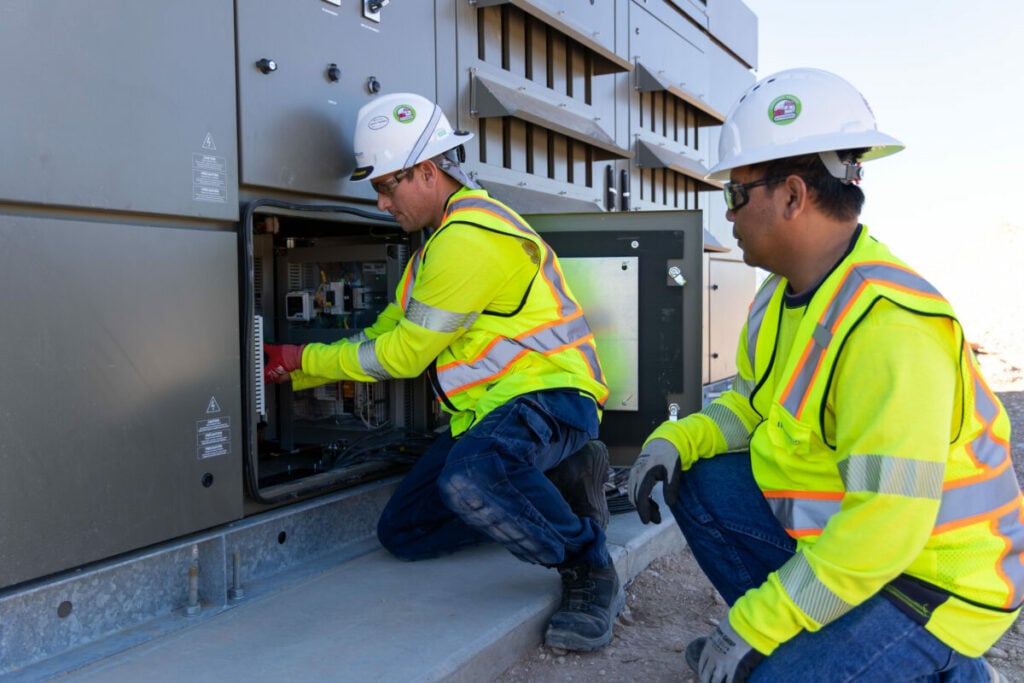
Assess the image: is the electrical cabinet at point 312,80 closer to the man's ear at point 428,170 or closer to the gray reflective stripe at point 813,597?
the man's ear at point 428,170

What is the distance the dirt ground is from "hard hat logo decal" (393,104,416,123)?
5.27 ft

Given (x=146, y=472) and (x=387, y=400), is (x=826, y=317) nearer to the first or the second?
(x=146, y=472)

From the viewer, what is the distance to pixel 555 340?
266cm

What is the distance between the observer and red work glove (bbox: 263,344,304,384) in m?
2.73

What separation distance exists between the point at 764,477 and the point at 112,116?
5.53ft

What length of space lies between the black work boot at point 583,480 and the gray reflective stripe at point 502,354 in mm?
346

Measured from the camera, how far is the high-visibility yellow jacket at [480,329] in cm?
254

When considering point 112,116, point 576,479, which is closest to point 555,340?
point 576,479

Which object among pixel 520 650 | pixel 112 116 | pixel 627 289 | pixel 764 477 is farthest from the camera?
pixel 627 289

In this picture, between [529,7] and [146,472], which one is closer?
[146,472]

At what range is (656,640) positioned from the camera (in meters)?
2.50

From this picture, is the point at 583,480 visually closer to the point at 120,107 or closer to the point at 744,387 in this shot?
the point at 744,387

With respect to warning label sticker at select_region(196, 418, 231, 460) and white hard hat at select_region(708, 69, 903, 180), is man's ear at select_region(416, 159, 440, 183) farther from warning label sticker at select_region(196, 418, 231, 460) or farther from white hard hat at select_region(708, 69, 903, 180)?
white hard hat at select_region(708, 69, 903, 180)

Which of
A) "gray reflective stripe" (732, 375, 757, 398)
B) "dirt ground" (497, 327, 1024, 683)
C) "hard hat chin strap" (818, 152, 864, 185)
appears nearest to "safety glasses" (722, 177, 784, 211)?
"hard hat chin strap" (818, 152, 864, 185)
